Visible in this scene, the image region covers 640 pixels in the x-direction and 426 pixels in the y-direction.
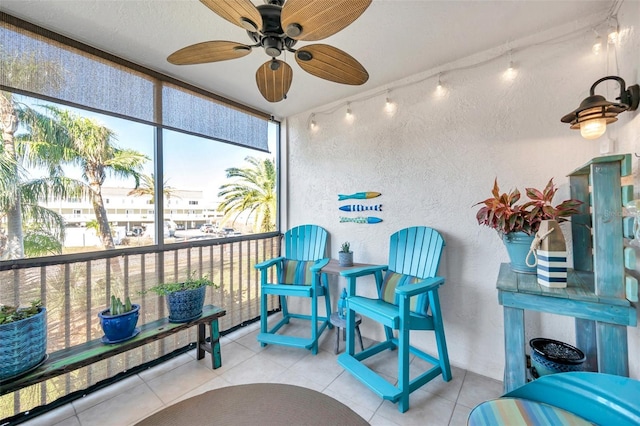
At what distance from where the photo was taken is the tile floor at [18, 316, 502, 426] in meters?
1.70

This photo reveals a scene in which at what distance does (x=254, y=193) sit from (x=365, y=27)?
2535 millimetres

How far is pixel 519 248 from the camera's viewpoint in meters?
1.61

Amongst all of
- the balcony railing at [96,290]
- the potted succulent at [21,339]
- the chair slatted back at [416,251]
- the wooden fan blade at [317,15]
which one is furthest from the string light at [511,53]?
the potted succulent at [21,339]

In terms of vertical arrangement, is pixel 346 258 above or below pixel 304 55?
below

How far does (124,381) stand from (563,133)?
3.88m

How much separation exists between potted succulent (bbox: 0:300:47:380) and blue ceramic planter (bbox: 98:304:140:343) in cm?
29

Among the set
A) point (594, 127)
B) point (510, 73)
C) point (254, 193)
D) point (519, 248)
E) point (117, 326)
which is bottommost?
point (117, 326)

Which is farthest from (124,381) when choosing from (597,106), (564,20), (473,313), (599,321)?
(564,20)

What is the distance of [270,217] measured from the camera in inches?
153

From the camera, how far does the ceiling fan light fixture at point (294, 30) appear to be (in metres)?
1.13

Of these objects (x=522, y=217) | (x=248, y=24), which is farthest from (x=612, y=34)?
(x=248, y=24)

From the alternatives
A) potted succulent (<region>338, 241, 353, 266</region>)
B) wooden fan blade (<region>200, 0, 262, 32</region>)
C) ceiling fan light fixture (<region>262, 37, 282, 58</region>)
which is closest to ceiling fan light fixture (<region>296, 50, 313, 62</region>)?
ceiling fan light fixture (<region>262, 37, 282, 58</region>)

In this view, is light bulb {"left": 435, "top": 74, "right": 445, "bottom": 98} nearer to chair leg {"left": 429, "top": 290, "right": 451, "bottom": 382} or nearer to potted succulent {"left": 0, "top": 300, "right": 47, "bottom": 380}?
chair leg {"left": 429, "top": 290, "right": 451, "bottom": 382}

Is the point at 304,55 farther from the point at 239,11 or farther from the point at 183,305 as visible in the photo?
the point at 183,305
